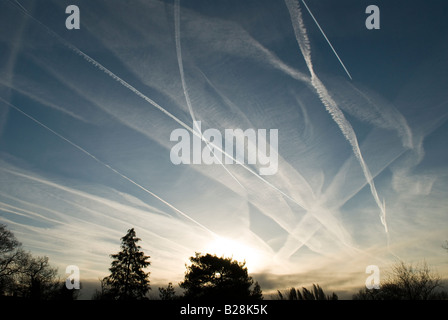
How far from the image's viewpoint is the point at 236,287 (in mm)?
33219

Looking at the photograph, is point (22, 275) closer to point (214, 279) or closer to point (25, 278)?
point (25, 278)

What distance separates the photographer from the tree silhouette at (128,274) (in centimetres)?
3925

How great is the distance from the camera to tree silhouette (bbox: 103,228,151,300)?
1545 inches

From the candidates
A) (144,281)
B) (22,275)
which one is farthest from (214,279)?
(22,275)

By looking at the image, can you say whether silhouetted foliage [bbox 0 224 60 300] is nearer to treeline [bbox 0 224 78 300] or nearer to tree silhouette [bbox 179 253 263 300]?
treeline [bbox 0 224 78 300]

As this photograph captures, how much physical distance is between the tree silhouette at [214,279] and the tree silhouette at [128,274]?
11.7m

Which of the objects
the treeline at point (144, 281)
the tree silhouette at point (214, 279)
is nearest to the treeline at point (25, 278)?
the treeline at point (144, 281)

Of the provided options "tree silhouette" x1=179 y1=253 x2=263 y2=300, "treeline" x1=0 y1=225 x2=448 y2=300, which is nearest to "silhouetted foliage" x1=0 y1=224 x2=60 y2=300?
"treeline" x1=0 y1=225 x2=448 y2=300

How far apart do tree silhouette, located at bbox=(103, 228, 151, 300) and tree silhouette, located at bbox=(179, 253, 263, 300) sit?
38.3 ft

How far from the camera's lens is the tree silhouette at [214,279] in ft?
106

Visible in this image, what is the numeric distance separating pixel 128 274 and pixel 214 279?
17.9 meters

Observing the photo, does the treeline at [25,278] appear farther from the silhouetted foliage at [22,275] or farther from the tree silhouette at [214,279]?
the tree silhouette at [214,279]
